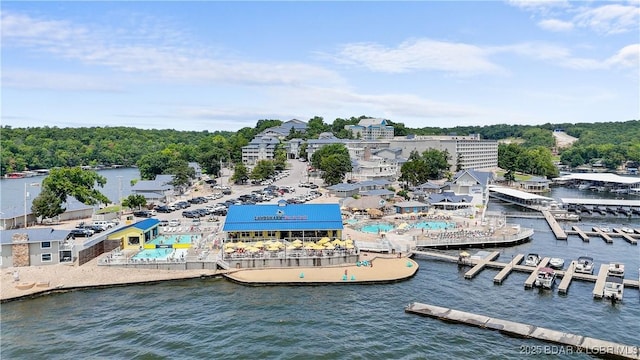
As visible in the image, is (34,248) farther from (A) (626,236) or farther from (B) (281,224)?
(A) (626,236)

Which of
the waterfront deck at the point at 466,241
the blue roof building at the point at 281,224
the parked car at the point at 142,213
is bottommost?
the waterfront deck at the point at 466,241

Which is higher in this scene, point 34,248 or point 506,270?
point 34,248

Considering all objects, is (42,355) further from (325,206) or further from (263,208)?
(325,206)

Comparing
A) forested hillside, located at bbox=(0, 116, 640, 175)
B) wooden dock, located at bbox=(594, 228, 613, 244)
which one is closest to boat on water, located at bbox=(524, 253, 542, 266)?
wooden dock, located at bbox=(594, 228, 613, 244)

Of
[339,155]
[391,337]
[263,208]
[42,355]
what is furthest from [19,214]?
[339,155]

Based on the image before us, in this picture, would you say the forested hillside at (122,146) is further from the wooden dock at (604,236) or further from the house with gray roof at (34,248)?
the wooden dock at (604,236)

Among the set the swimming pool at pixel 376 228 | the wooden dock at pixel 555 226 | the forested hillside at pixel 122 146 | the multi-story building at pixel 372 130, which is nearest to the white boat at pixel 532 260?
the wooden dock at pixel 555 226

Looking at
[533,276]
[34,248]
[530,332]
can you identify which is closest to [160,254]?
[34,248]
